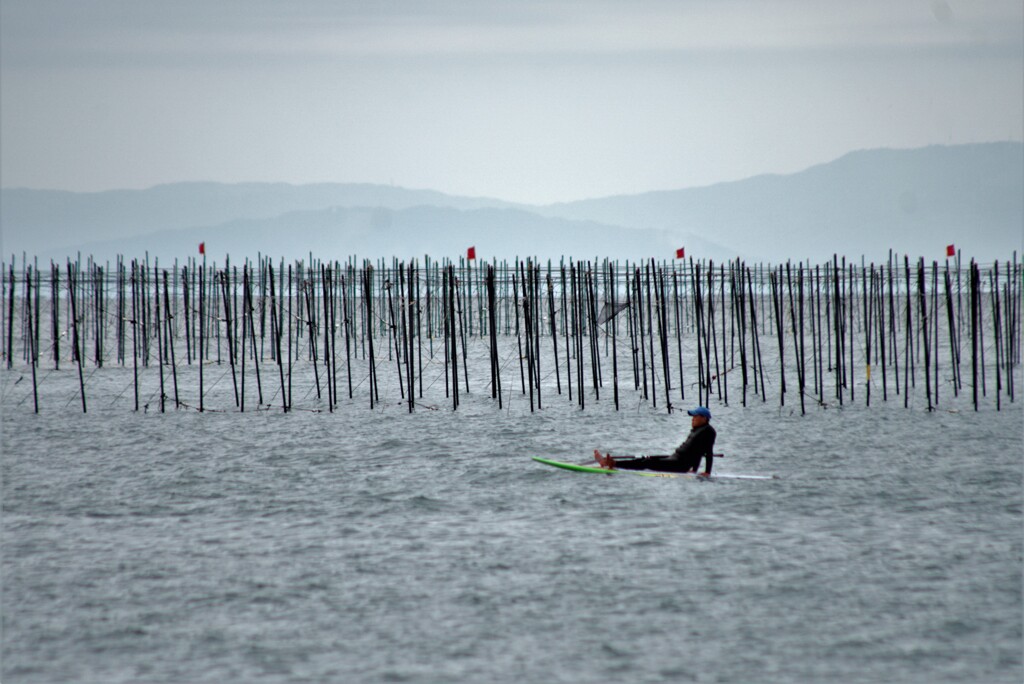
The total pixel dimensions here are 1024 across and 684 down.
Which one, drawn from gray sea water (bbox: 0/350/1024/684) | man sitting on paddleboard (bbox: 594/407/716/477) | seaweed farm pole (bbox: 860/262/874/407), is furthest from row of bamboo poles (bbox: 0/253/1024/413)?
man sitting on paddleboard (bbox: 594/407/716/477)

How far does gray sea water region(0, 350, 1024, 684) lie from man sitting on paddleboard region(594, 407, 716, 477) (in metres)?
0.18

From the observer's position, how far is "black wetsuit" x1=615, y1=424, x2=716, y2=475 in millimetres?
10367

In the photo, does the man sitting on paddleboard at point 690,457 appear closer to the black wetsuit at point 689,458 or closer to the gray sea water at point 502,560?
the black wetsuit at point 689,458

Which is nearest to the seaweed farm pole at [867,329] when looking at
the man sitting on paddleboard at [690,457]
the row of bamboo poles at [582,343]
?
the row of bamboo poles at [582,343]

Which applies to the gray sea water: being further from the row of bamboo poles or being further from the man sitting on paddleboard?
the row of bamboo poles

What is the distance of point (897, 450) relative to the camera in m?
12.0

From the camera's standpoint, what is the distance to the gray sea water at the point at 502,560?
18.9 feet

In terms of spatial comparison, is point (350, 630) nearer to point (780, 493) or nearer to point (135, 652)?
point (135, 652)

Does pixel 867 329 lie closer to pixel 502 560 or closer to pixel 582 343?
pixel 582 343

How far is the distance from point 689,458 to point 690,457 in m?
0.01

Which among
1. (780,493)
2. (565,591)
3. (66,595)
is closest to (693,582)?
(565,591)

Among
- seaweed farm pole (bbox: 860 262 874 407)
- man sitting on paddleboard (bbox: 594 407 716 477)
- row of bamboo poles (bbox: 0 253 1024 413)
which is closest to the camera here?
man sitting on paddleboard (bbox: 594 407 716 477)

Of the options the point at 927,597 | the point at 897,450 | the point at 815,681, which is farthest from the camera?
the point at 897,450

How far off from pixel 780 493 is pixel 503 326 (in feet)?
78.9
